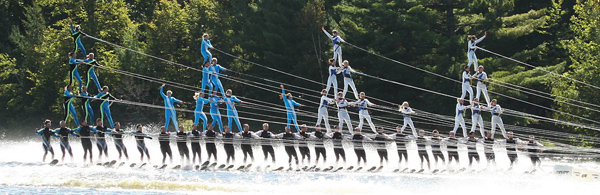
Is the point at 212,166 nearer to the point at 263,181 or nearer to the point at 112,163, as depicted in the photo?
the point at 263,181

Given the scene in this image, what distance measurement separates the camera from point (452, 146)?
27.9 m

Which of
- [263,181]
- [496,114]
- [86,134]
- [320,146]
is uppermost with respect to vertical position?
[496,114]

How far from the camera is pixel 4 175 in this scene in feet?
81.1

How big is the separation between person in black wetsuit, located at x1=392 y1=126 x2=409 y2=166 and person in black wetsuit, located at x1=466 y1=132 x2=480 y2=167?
1.73m

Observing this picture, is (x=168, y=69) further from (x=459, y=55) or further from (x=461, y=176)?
(x=461, y=176)

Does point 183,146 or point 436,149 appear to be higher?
point 436,149

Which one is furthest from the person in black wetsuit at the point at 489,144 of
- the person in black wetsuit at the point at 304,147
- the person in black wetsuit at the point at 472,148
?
the person in black wetsuit at the point at 304,147

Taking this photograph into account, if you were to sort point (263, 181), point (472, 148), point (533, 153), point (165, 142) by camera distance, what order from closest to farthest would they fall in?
point (263, 181) < point (533, 153) < point (165, 142) < point (472, 148)

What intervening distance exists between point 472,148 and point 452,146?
A: 813 mm

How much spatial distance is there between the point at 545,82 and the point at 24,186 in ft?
67.0

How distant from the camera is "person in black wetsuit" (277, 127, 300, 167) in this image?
2630cm

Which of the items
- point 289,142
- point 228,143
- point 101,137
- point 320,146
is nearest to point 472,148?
point 320,146

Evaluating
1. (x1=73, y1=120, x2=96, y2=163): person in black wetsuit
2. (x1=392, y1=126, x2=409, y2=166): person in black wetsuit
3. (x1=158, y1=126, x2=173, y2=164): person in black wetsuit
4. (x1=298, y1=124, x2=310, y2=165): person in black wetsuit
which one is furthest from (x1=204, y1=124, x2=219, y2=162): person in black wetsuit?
(x1=392, y1=126, x2=409, y2=166): person in black wetsuit

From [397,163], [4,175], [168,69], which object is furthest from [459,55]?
[4,175]
